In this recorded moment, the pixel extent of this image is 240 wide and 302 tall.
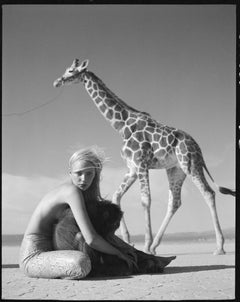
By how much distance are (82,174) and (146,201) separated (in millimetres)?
1213

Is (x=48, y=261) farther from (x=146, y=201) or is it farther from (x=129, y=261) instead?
(x=146, y=201)

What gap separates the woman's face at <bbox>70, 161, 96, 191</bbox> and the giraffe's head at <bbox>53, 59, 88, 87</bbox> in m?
1.36

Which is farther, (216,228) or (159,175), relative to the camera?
(159,175)

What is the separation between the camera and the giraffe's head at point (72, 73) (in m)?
3.70

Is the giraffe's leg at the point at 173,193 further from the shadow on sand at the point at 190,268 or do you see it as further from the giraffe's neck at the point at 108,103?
the shadow on sand at the point at 190,268

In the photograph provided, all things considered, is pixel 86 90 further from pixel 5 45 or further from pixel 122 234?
pixel 122 234

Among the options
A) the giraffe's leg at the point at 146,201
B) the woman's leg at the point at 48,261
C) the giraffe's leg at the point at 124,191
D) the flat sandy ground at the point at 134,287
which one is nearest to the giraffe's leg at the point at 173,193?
the giraffe's leg at the point at 146,201

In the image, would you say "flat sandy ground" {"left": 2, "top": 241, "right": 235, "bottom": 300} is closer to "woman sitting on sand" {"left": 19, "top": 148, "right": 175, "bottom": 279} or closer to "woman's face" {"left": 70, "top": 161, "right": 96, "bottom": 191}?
"woman sitting on sand" {"left": 19, "top": 148, "right": 175, "bottom": 279}

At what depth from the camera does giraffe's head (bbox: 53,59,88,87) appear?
370cm

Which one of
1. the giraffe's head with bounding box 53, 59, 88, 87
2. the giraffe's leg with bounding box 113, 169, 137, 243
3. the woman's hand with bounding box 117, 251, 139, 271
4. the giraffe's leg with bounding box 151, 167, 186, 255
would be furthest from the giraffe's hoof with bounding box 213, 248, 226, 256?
the giraffe's head with bounding box 53, 59, 88, 87

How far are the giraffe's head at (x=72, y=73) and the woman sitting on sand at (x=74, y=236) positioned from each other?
1295mm

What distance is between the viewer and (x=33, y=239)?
7.86 ft

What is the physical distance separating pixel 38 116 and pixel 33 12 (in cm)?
83

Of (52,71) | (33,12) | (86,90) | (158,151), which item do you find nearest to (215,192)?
(158,151)
